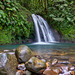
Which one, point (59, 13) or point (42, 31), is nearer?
point (42, 31)

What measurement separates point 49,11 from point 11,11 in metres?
8.41

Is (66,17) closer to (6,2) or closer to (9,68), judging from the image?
(6,2)

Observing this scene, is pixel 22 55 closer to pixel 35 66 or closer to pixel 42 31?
pixel 35 66

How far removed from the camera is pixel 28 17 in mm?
13711

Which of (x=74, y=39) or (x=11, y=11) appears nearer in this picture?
(x=11, y=11)

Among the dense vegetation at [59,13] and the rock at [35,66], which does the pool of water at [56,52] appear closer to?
the rock at [35,66]

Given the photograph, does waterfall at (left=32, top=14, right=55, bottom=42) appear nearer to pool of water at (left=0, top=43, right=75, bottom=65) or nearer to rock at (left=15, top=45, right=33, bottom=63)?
pool of water at (left=0, top=43, right=75, bottom=65)

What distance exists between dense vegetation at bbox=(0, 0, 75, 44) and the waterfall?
105cm

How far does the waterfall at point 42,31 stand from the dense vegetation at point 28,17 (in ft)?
3.44

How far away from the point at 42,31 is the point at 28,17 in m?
2.95

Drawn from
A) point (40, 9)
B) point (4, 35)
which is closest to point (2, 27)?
point (4, 35)

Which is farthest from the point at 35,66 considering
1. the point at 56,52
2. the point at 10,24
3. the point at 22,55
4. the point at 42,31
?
the point at 42,31

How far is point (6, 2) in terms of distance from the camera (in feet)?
33.9

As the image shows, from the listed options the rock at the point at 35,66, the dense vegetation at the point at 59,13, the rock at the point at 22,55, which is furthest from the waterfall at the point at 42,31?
the rock at the point at 35,66
